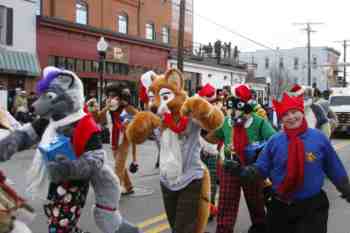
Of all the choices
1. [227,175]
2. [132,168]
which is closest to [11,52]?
[132,168]

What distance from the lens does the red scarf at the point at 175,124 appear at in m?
4.87

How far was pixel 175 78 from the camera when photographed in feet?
16.8

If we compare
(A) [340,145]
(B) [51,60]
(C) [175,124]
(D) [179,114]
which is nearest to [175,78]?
(D) [179,114]

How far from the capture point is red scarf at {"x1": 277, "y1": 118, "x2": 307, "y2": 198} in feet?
13.4

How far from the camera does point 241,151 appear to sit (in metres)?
5.65

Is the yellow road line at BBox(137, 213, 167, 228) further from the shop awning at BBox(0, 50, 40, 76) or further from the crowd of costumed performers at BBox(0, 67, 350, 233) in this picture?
the shop awning at BBox(0, 50, 40, 76)

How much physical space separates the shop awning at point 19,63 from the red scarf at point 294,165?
17966mm

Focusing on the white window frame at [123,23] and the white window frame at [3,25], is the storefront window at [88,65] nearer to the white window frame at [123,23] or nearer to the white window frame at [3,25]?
the white window frame at [3,25]

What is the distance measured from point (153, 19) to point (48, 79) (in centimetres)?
3209

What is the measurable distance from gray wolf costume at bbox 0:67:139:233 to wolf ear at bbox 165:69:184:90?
2.98ft

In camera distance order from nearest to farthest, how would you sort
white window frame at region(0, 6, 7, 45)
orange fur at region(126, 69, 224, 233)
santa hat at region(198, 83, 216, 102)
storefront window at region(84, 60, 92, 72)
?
orange fur at region(126, 69, 224, 233)
santa hat at region(198, 83, 216, 102)
white window frame at region(0, 6, 7, 45)
storefront window at region(84, 60, 92, 72)

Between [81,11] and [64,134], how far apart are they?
25.4m

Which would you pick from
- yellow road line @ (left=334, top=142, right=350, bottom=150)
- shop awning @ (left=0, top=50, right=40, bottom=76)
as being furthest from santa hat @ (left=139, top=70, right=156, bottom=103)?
shop awning @ (left=0, top=50, right=40, bottom=76)

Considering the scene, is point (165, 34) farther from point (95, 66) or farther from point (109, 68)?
point (95, 66)
